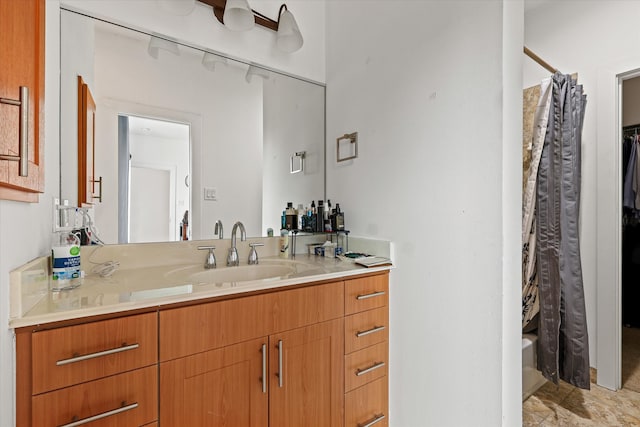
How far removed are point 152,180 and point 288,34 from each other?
104 centimetres

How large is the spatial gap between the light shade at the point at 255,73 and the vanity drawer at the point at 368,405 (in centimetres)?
169

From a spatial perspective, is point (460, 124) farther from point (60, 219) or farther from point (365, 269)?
point (60, 219)

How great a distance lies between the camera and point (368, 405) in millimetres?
1393

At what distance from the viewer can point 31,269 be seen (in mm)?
783

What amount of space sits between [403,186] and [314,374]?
0.91m

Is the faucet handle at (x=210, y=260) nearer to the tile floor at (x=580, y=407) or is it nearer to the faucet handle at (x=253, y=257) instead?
the faucet handle at (x=253, y=257)

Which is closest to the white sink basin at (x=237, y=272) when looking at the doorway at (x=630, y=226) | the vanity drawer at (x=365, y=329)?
the vanity drawer at (x=365, y=329)

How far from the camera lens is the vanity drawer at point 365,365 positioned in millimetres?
1312

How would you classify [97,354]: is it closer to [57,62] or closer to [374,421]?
[57,62]

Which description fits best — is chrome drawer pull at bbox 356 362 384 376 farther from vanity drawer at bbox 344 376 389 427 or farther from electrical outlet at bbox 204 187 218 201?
electrical outlet at bbox 204 187 218 201

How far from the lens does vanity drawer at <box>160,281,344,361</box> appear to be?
0.90 m

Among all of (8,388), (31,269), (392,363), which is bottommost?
(392,363)

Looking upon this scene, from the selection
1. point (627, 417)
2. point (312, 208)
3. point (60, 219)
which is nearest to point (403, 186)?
point (312, 208)

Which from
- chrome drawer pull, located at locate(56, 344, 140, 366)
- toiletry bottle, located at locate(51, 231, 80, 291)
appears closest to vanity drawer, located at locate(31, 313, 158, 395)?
chrome drawer pull, located at locate(56, 344, 140, 366)
